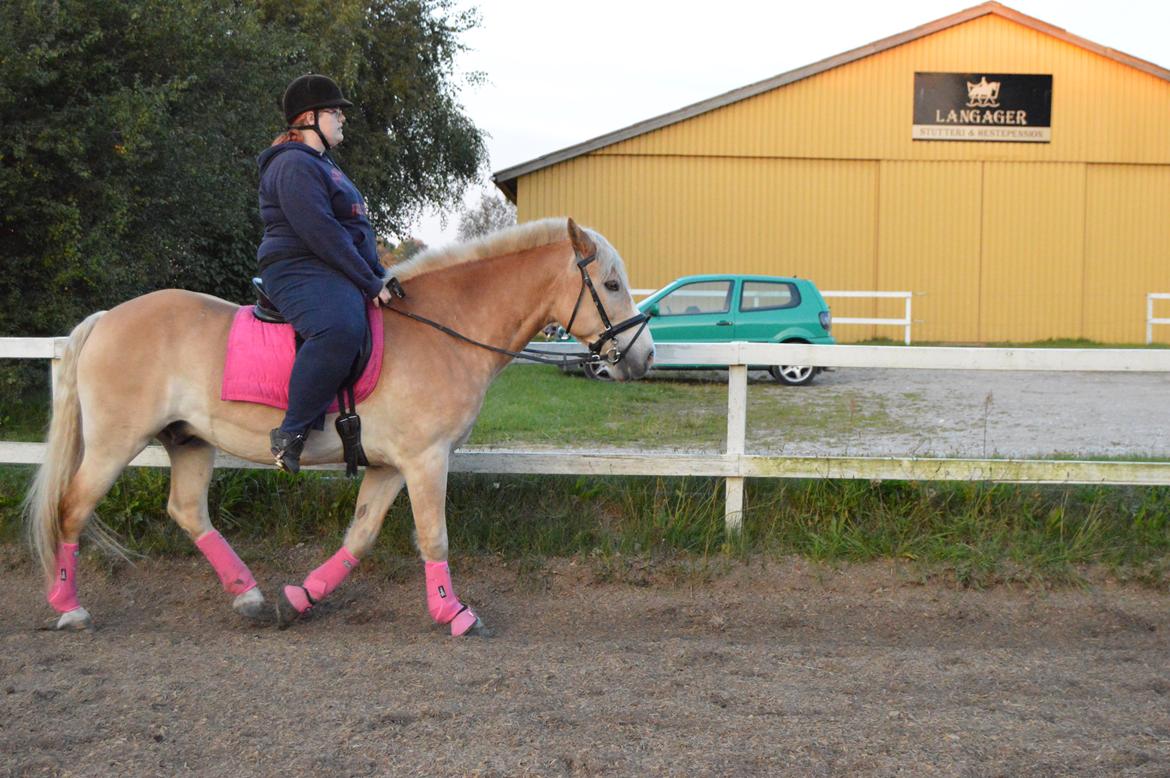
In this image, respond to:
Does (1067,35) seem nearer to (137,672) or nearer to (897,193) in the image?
(897,193)

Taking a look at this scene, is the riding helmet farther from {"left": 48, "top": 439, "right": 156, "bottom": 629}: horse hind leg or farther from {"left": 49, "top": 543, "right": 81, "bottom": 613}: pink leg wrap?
{"left": 49, "top": 543, "right": 81, "bottom": 613}: pink leg wrap

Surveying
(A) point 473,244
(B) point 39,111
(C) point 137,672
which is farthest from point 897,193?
(C) point 137,672

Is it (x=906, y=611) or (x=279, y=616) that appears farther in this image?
(x=906, y=611)

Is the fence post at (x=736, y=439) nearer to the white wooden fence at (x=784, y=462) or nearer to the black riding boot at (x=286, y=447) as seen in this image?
the white wooden fence at (x=784, y=462)

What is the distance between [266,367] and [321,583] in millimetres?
1097

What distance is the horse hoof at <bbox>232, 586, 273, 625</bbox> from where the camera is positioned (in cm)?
518

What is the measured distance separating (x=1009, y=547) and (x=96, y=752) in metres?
4.66

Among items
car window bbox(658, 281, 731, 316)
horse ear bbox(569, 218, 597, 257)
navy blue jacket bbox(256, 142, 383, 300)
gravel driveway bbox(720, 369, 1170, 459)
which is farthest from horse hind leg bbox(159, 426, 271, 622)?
car window bbox(658, 281, 731, 316)

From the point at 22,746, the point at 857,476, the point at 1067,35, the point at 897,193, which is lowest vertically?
the point at 22,746

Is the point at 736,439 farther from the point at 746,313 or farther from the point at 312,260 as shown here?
the point at 746,313

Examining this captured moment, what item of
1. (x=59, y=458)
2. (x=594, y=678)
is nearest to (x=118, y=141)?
(x=59, y=458)

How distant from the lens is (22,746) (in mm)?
3527

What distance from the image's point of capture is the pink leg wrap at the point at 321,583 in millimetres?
5148

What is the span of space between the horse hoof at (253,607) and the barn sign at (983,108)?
2445 cm
